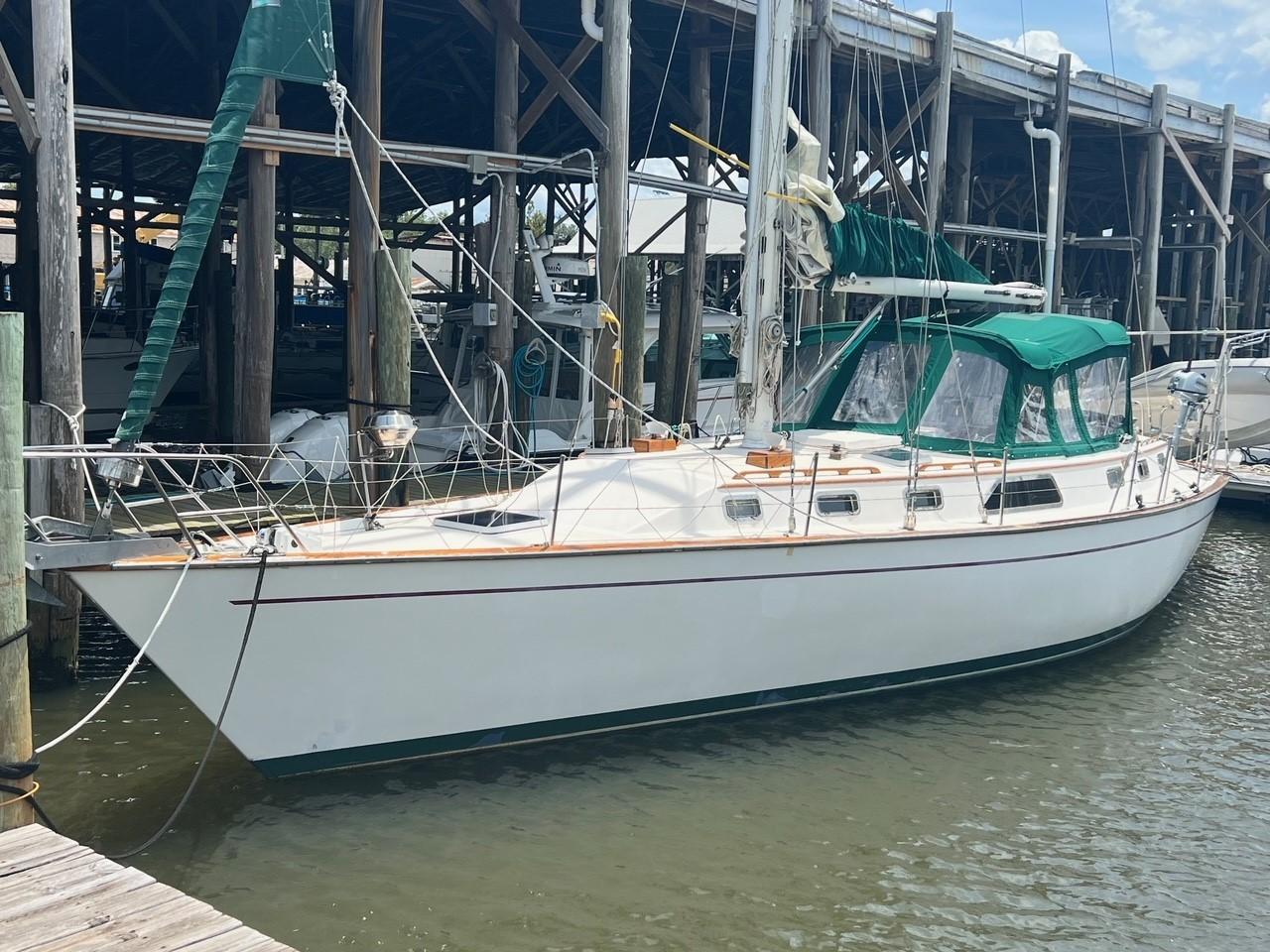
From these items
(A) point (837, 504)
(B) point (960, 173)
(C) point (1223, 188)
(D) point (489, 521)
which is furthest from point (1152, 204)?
(D) point (489, 521)

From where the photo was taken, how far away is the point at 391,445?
23.7 ft

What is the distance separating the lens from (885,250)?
9539mm

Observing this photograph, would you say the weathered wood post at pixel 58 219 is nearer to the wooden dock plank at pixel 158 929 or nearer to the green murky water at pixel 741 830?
the green murky water at pixel 741 830

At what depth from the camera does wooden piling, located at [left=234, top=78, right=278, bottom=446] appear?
959 cm

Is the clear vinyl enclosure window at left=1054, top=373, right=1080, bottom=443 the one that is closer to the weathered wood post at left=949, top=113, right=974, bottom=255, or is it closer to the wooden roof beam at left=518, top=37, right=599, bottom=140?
the wooden roof beam at left=518, top=37, right=599, bottom=140

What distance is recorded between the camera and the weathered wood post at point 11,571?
500cm

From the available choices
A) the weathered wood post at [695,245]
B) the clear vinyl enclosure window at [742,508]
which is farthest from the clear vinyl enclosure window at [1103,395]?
the weathered wood post at [695,245]

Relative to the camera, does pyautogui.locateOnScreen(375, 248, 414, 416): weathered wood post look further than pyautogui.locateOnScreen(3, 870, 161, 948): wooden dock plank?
Yes

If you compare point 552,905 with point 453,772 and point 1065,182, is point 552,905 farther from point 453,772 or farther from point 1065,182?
point 1065,182

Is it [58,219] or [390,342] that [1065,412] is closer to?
[390,342]

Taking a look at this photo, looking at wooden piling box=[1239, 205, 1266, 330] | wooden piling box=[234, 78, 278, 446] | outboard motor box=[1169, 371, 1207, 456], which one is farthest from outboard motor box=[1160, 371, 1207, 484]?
wooden piling box=[1239, 205, 1266, 330]

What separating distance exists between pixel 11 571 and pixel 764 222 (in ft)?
19.3

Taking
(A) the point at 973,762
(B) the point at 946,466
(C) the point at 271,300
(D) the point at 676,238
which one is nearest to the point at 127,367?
(C) the point at 271,300

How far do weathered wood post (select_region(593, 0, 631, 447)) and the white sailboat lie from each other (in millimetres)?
1828
